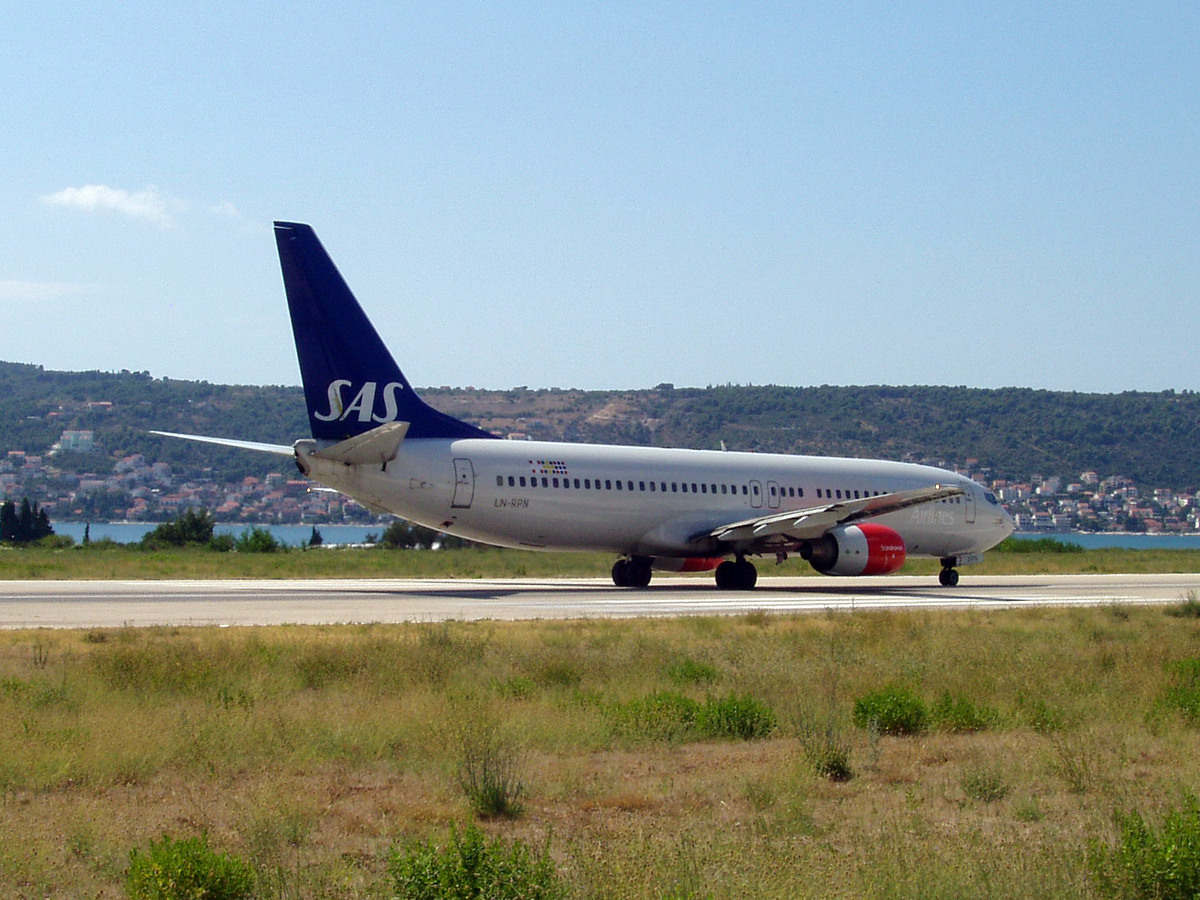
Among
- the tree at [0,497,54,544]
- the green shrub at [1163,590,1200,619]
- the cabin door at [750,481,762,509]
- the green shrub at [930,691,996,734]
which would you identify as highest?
the cabin door at [750,481,762,509]

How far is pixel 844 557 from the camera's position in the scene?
103 ft

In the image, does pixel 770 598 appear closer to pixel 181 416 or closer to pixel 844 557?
pixel 844 557

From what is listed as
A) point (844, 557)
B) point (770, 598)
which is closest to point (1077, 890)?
point (770, 598)

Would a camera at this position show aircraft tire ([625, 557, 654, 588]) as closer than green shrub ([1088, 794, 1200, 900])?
No

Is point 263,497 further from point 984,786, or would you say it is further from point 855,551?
point 984,786

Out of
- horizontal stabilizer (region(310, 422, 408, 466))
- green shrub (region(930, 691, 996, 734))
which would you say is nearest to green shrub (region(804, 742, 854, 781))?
green shrub (region(930, 691, 996, 734))

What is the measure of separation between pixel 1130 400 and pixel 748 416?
47313mm

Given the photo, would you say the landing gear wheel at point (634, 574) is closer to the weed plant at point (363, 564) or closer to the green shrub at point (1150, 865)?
the weed plant at point (363, 564)

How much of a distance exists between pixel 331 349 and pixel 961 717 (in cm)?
1900

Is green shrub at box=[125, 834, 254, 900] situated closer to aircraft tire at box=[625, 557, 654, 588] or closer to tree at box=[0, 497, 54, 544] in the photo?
aircraft tire at box=[625, 557, 654, 588]

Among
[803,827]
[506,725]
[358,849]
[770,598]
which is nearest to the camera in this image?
[358,849]

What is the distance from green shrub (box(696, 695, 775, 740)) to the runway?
32.1 ft

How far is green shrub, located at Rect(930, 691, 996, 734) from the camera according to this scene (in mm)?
11336

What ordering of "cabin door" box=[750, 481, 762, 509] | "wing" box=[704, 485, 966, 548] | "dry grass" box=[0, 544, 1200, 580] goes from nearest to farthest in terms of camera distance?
"wing" box=[704, 485, 966, 548]
"cabin door" box=[750, 481, 762, 509]
"dry grass" box=[0, 544, 1200, 580]
